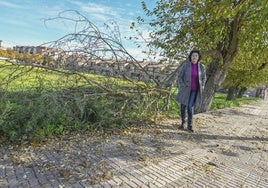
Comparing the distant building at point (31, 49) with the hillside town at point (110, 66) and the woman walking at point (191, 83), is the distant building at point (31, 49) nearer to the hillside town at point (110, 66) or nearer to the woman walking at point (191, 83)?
the hillside town at point (110, 66)

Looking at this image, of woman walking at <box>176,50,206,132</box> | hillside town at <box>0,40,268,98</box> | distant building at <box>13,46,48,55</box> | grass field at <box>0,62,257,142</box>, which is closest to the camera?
grass field at <box>0,62,257,142</box>

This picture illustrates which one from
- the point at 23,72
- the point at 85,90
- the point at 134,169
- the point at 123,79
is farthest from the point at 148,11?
the point at 134,169

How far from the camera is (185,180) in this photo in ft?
13.7

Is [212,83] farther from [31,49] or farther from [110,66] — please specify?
[31,49]

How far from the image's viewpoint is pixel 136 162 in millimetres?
4695

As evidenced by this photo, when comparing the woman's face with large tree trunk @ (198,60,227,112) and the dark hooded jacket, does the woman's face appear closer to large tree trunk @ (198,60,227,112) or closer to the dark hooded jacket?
the dark hooded jacket

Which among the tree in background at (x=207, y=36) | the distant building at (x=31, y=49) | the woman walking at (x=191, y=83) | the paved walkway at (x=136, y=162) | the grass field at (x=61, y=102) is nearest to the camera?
the paved walkway at (x=136, y=162)

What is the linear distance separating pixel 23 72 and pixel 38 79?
0.51m

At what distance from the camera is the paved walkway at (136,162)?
388cm

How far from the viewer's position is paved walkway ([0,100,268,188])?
12.7 feet

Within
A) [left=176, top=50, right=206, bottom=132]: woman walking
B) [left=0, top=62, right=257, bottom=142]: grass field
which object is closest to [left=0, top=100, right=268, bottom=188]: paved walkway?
[left=0, top=62, right=257, bottom=142]: grass field

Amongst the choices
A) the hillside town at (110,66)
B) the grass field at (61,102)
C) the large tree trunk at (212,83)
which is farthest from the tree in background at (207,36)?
the grass field at (61,102)

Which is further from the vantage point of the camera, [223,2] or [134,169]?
[223,2]

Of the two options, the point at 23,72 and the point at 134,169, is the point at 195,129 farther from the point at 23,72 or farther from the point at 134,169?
the point at 23,72
